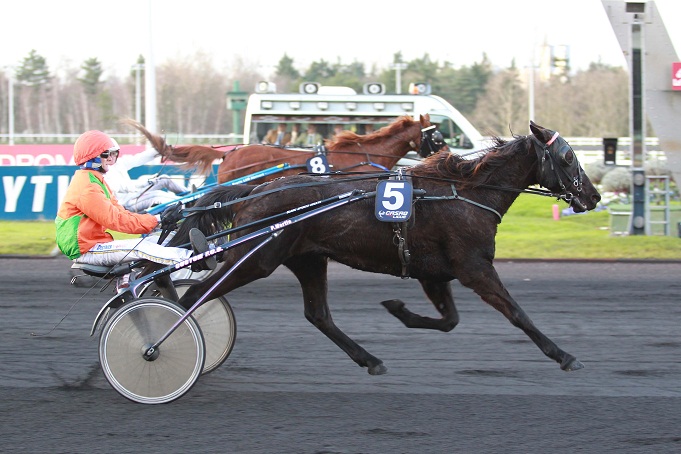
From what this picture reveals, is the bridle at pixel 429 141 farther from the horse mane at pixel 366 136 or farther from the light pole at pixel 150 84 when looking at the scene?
the light pole at pixel 150 84

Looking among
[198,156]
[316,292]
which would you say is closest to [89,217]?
[316,292]

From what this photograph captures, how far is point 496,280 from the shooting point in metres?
5.20

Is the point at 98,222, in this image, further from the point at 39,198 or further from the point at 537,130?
the point at 39,198

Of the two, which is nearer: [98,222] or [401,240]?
[98,222]

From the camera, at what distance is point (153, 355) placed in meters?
4.82

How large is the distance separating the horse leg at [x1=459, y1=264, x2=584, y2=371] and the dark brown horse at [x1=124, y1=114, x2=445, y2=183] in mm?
4596

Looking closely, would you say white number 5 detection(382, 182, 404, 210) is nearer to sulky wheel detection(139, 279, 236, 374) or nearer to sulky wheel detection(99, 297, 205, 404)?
sulky wheel detection(139, 279, 236, 374)

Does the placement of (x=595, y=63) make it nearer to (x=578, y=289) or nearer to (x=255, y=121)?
(x=255, y=121)

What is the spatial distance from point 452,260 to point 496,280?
279 mm

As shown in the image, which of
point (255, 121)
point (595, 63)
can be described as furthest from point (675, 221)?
point (595, 63)

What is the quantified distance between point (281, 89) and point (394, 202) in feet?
149

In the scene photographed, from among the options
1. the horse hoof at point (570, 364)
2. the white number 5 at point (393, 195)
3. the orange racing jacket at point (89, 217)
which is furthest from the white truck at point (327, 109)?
the horse hoof at point (570, 364)

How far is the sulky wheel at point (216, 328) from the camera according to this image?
216 inches

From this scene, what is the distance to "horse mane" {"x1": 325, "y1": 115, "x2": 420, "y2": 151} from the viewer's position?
9969 millimetres
